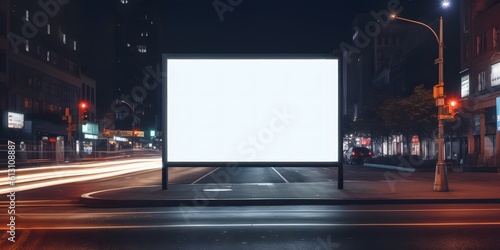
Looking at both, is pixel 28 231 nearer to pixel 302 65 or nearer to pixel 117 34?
pixel 302 65

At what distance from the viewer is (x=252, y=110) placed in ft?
64.1

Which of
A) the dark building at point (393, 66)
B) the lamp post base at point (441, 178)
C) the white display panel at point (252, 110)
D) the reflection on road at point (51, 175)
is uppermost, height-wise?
the dark building at point (393, 66)

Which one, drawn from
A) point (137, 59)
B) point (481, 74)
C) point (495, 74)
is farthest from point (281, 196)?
point (137, 59)

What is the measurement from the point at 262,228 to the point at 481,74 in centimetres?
4314

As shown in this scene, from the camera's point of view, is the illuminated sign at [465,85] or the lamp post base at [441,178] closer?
the lamp post base at [441,178]

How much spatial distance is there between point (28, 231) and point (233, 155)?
30.5ft

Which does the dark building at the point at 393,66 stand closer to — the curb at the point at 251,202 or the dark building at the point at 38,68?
the curb at the point at 251,202

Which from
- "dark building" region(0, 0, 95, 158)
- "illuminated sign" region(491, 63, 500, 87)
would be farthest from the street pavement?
"dark building" region(0, 0, 95, 158)

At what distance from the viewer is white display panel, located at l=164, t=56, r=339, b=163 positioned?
63.7 ft

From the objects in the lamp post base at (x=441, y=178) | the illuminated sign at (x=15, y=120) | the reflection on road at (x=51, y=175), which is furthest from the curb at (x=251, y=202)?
the illuminated sign at (x=15, y=120)

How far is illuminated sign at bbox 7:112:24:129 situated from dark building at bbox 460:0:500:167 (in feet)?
144

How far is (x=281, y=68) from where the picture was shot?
19.4 m

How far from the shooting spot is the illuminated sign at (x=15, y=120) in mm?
56566

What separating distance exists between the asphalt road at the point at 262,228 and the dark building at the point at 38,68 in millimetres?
36796
